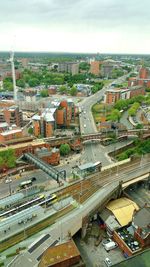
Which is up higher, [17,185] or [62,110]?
[62,110]

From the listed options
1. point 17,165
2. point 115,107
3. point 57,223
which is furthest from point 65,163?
point 115,107

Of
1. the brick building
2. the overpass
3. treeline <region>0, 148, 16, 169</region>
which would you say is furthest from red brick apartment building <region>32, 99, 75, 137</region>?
the overpass

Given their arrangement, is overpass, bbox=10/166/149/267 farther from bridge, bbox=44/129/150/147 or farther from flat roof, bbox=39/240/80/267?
bridge, bbox=44/129/150/147

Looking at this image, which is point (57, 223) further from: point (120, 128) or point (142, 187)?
point (120, 128)

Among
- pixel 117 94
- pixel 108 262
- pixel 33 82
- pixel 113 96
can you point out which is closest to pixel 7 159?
pixel 108 262

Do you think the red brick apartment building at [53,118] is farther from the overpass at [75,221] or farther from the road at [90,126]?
the overpass at [75,221]

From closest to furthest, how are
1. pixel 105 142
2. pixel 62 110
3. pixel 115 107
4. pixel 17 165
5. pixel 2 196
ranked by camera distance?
1. pixel 2 196
2. pixel 17 165
3. pixel 105 142
4. pixel 62 110
5. pixel 115 107

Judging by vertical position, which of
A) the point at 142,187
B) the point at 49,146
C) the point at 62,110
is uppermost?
the point at 62,110

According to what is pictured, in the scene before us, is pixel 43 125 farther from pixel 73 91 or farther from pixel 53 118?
pixel 73 91
